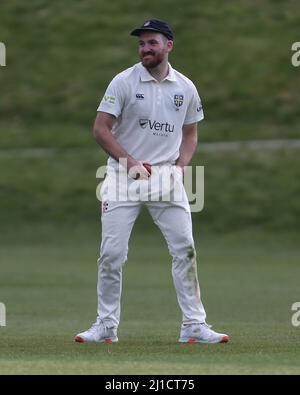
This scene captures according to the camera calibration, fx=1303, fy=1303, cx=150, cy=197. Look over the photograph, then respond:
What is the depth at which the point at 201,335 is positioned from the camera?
11.4m

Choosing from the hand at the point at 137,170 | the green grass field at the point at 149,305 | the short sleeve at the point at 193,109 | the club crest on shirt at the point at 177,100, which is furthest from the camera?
the short sleeve at the point at 193,109

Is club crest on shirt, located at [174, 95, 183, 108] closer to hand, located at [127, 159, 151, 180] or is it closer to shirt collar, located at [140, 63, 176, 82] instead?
shirt collar, located at [140, 63, 176, 82]

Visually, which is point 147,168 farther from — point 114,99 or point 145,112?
point 114,99

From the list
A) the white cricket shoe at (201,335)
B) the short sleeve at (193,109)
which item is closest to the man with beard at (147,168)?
the white cricket shoe at (201,335)

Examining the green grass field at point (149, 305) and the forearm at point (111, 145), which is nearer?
the green grass field at point (149, 305)

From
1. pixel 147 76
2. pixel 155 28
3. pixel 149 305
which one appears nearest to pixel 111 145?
pixel 147 76

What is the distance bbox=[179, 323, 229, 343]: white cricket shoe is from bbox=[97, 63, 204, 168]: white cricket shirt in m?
1.48

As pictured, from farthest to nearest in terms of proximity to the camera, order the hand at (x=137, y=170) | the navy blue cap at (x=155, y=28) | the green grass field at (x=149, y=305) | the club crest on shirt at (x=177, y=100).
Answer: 1. the club crest on shirt at (x=177, y=100)
2. the navy blue cap at (x=155, y=28)
3. the hand at (x=137, y=170)
4. the green grass field at (x=149, y=305)

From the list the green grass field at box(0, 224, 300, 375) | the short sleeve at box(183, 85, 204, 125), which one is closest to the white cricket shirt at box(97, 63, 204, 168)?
the short sleeve at box(183, 85, 204, 125)

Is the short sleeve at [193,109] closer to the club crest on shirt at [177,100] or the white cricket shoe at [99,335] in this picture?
the club crest on shirt at [177,100]

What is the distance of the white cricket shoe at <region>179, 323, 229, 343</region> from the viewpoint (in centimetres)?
1134

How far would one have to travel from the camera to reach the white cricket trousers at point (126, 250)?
37.2 feet

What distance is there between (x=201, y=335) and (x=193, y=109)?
203 centimetres
